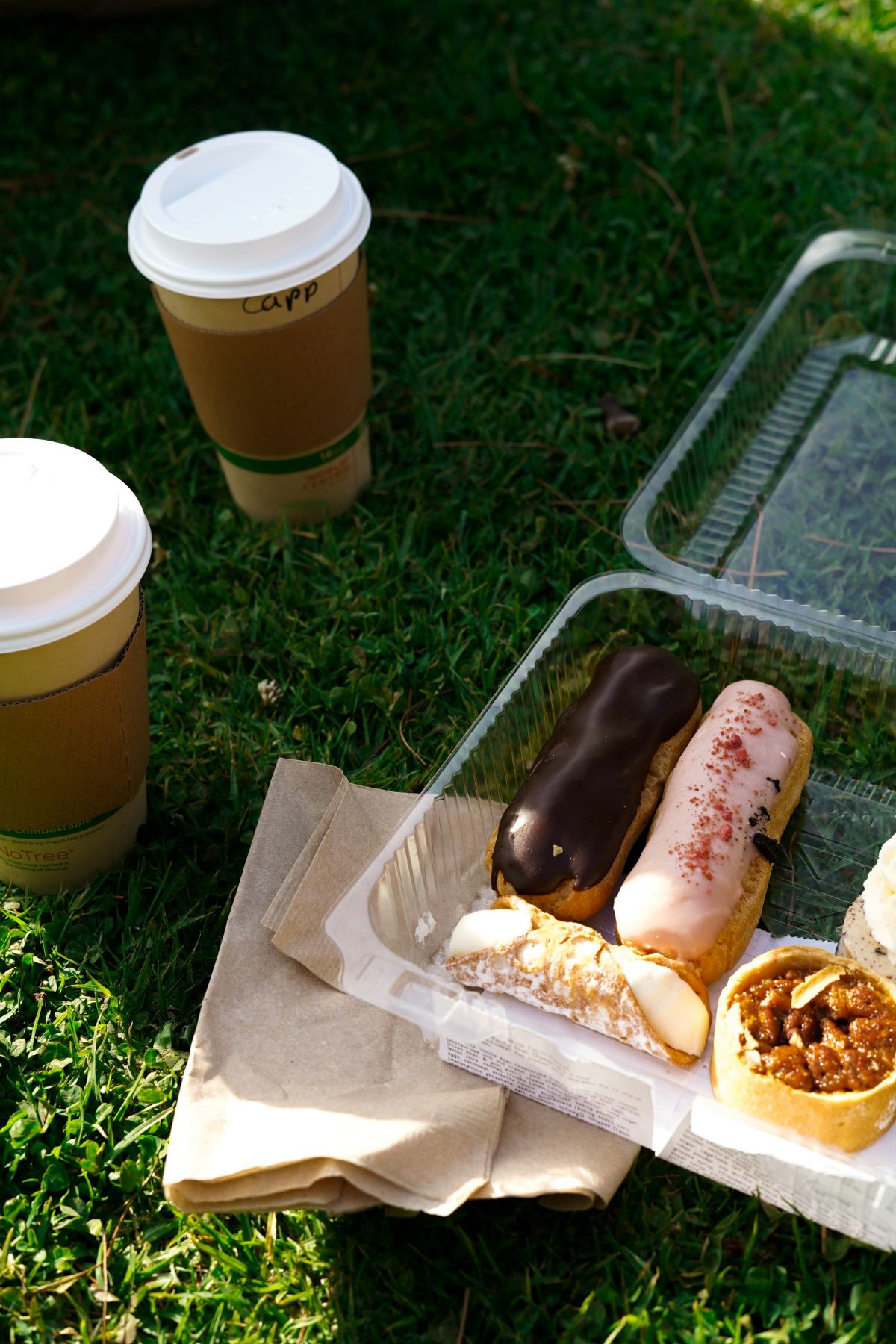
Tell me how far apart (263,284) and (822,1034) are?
1.50m

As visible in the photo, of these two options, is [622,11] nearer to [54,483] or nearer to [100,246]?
[100,246]

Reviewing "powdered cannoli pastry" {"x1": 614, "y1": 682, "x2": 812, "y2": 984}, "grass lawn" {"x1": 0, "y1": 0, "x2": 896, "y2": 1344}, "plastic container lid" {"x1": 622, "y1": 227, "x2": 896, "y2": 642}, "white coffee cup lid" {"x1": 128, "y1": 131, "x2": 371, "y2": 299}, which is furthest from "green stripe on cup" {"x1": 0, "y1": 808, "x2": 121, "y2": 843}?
"plastic container lid" {"x1": 622, "y1": 227, "x2": 896, "y2": 642}


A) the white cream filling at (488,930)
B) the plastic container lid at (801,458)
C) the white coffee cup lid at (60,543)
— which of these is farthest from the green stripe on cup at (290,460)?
the white cream filling at (488,930)

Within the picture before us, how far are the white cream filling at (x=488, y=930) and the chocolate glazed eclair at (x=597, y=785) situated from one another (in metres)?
0.06

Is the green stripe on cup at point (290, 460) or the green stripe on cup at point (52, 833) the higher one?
the green stripe on cup at point (290, 460)

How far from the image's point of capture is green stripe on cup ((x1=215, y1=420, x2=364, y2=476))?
263 cm

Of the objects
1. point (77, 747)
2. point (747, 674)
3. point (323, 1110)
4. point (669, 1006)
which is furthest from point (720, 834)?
point (77, 747)

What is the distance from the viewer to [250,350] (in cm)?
235

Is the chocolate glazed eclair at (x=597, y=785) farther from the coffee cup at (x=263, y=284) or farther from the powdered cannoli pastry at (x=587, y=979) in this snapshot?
the coffee cup at (x=263, y=284)

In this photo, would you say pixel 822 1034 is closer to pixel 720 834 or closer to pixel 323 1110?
pixel 720 834

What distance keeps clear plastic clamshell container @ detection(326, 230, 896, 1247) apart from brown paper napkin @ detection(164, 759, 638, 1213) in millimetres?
64

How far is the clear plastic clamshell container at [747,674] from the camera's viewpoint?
1.67m

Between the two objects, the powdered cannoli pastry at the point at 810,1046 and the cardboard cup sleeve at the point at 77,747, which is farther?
the cardboard cup sleeve at the point at 77,747

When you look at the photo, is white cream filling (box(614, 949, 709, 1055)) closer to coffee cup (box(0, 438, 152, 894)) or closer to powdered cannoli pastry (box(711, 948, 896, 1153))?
powdered cannoli pastry (box(711, 948, 896, 1153))
